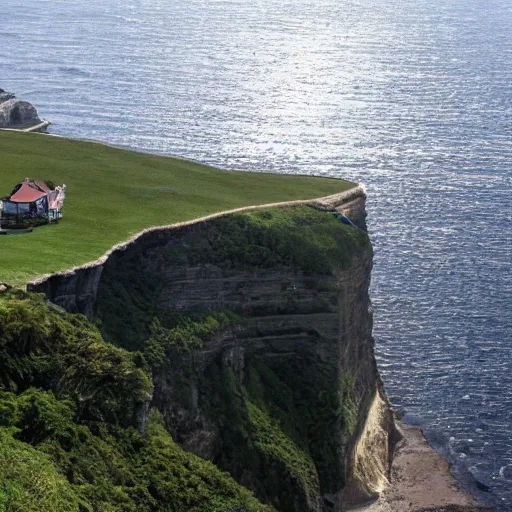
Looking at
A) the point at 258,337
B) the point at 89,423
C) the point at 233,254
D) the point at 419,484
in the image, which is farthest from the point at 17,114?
the point at 89,423

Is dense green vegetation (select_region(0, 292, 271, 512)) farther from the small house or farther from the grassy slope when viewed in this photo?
the small house

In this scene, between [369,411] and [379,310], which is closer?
[369,411]

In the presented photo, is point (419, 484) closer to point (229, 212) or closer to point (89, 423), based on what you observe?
point (229, 212)

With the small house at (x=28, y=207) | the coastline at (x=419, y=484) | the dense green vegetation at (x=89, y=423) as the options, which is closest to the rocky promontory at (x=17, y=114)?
the small house at (x=28, y=207)

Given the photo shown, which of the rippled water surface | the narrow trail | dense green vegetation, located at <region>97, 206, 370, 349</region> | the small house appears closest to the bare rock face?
the rippled water surface

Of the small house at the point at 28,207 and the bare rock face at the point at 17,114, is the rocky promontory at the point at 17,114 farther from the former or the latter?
the small house at the point at 28,207

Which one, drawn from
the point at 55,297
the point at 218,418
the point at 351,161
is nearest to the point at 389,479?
the point at 218,418

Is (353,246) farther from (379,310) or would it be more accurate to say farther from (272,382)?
(379,310)
